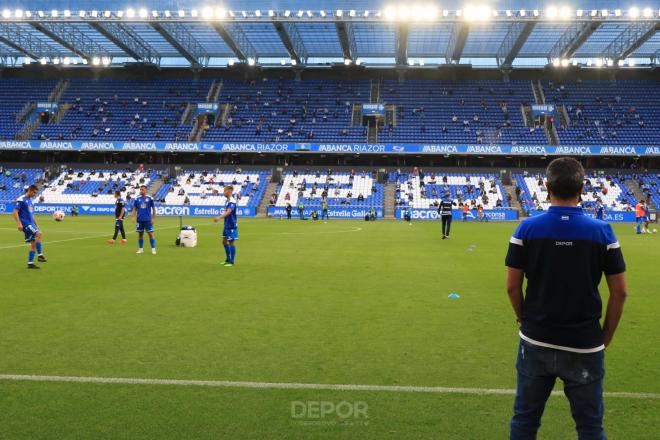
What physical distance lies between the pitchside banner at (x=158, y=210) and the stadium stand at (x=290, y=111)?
11.9 metres

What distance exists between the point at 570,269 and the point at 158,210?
156ft

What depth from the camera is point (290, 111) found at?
204 ft

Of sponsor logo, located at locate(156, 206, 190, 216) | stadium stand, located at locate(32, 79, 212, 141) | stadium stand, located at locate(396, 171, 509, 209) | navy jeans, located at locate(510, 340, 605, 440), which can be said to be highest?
stadium stand, located at locate(32, 79, 212, 141)

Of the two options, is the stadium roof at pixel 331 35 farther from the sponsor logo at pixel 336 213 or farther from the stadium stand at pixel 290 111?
the sponsor logo at pixel 336 213

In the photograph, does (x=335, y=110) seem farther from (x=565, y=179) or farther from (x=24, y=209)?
(x=565, y=179)

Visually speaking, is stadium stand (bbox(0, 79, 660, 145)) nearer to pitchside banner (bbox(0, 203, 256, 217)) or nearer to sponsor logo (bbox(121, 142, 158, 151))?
sponsor logo (bbox(121, 142, 158, 151))

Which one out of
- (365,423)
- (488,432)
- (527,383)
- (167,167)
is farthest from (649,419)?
(167,167)

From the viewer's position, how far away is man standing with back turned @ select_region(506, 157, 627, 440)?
123 inches

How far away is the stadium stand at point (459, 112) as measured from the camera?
56.3 m

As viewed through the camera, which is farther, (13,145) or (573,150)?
(13,145)

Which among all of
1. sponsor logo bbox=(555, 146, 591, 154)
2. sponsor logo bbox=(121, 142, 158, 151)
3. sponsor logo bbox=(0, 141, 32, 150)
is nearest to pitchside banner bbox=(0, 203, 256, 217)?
sponsor logo bbox=(121, 142, 158, 151)

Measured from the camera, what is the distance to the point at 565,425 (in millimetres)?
4227

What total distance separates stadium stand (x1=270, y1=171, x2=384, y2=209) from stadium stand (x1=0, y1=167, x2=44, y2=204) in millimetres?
26097

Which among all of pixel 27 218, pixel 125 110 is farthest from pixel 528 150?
pixel 27 218
